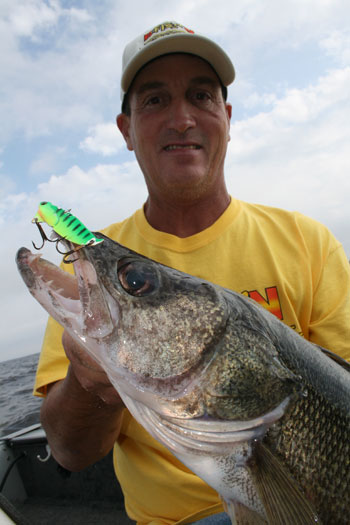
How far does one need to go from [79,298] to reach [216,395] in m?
0.67

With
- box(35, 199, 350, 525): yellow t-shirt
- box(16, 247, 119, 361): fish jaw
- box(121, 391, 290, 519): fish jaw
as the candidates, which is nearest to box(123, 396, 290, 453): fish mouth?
box(121, 391, 290, 519): fish jaw

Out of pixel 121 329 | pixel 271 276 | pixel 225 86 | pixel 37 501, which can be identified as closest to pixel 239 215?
pixel 271 276

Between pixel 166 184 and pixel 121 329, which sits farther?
pixel 166 184

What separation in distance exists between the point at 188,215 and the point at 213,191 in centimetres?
27

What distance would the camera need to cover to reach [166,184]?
2668 mm

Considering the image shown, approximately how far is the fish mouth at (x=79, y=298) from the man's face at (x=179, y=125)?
1.39 metres

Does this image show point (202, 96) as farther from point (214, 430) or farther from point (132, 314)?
point (214, 430)

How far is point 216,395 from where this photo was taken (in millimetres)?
1394

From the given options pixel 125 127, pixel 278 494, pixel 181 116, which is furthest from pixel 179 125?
pixel 278 494

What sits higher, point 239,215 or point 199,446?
point 239,215

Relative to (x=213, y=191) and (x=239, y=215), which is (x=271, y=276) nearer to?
(x=239, y=215)

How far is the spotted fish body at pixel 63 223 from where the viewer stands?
1.38 metres

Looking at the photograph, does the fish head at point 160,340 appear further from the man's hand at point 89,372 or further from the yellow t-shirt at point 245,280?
the yellow t-shirt at point 245,280

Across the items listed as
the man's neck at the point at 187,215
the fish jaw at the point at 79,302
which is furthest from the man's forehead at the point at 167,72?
the fish jaw at the point at 79,302
